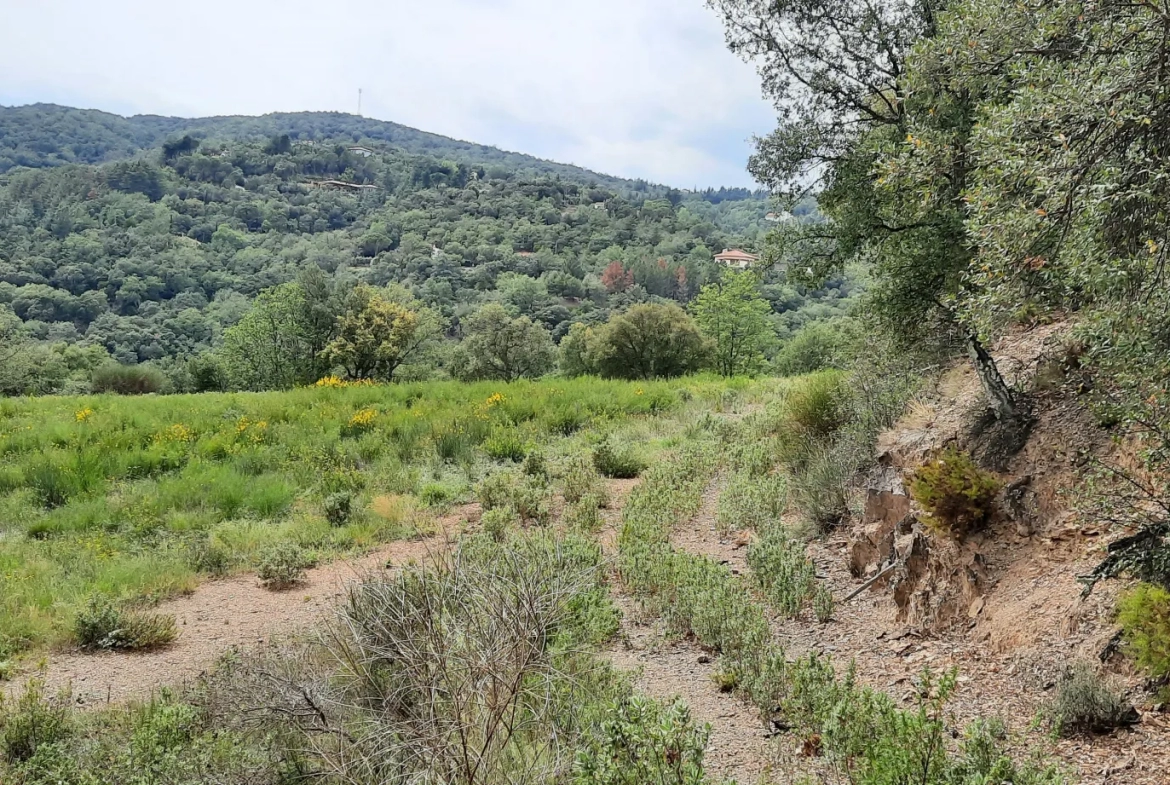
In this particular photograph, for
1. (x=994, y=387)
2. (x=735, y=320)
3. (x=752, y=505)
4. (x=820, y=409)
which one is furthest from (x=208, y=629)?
(x=735, y=320)

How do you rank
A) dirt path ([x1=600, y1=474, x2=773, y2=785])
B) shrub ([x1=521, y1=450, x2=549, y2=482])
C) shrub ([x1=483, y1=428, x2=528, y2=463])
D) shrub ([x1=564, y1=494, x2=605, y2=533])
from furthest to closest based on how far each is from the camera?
shrub ([x1=483, y1=428, x2=528, y2=463])
shrub ([x1=521, y1=450, x2=549, y2=482])
shrub ([x1=564, y1=494, x2=605, y2=533])
dirt path ([x1=600, y1=474, x2=773, y2=785])

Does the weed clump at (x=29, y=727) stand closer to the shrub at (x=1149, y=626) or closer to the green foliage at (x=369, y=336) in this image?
the shrub at (x=1149, y=626)

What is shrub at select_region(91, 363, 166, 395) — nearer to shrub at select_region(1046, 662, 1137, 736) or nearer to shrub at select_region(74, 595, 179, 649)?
shrub at select_region(74, 595, 179, 649)

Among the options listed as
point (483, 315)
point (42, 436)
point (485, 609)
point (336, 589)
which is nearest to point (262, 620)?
point (336, 589)

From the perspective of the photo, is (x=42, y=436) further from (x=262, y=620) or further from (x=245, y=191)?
(x=245, y=191)

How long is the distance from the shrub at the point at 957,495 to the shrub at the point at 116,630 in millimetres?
6093

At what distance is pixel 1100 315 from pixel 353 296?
83.9 ft

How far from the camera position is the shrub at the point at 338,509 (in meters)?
8.16

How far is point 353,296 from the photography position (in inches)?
997

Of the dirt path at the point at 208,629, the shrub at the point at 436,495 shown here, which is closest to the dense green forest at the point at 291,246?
the shrub at the point at 436,495

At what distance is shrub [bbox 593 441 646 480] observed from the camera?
10.3 m

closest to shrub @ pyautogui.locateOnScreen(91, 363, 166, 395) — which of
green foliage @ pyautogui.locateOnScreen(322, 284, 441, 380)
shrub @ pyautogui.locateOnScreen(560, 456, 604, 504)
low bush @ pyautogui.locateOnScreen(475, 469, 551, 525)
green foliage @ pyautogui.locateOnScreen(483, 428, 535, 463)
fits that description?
green foliage @ pyautogui.locateOnScreen(322, 284, 441, 380)

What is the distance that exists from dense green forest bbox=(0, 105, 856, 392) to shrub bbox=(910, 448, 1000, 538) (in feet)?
85.9

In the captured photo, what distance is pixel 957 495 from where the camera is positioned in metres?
4.25
